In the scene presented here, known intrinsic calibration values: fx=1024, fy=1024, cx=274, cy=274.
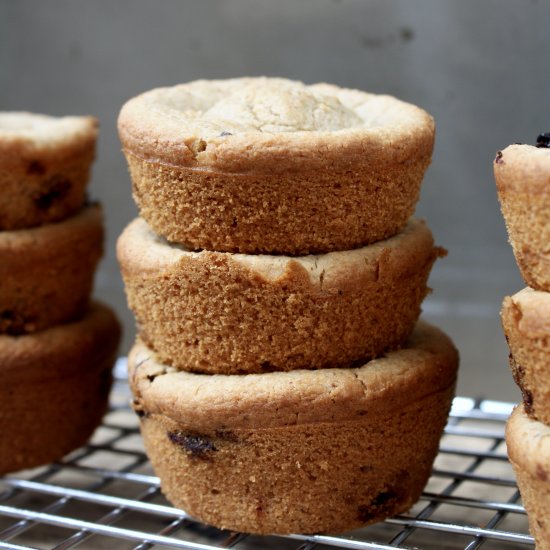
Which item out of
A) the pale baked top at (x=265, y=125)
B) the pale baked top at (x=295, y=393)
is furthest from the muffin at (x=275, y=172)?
the pale baked top at (x=295, y=393)

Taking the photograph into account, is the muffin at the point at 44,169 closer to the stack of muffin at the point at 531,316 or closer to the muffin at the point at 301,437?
the muffin at the point at 301,437

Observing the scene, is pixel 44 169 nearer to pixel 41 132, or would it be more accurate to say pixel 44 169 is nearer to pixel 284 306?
pixel 41 132

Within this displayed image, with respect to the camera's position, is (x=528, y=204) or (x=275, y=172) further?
(x=275, y=172)

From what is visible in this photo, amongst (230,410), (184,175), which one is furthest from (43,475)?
(184,175)

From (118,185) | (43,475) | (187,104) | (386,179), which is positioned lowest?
(43,475)

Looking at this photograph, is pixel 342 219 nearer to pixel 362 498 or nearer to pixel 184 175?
pixel 184 175

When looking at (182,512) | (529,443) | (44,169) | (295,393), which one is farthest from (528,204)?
(44,169)
